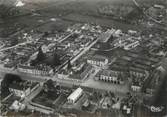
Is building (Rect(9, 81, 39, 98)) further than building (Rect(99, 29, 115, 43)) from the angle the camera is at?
No

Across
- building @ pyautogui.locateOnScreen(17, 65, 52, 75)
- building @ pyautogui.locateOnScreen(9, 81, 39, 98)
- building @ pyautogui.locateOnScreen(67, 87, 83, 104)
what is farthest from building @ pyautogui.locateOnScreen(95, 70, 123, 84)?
building @ pyautogui.locateOnScreen(9, 81, 39, 98)

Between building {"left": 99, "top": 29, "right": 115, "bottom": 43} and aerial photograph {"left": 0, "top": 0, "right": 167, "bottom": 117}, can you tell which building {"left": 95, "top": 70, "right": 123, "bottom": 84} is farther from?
building {"left": 99, "top": 29, "right": 115, "bottom": 43}

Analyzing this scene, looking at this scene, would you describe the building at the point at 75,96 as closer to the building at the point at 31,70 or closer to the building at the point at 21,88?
the building at the point at 21,88

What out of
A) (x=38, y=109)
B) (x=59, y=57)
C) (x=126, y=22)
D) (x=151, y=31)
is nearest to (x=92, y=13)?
(x=126, y=22)

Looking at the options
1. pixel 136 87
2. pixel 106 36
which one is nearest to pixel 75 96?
pixel 136 87

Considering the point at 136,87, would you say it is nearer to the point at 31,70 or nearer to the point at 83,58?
the point at 83,58

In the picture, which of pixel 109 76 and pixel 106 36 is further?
pixel 106 36

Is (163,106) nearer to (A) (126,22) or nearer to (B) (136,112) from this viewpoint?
(B) (136,112)

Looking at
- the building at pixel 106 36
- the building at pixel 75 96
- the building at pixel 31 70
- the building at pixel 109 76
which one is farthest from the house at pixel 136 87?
the building at pixel 106 36
